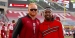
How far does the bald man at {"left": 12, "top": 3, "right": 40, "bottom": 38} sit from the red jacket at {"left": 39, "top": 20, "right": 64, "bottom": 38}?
0.10 m

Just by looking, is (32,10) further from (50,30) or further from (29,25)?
(50,30)

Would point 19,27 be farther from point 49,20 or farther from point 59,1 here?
point 59,1

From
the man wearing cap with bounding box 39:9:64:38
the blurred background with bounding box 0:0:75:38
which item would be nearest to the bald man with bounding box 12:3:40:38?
the man wearing cap with bounding box 39:9:64:38

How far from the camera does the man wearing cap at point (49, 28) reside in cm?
461

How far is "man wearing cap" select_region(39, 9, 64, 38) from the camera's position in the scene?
4614 millimetres

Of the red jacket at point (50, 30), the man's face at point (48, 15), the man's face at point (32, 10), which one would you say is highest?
the man's face at point (32, 10)

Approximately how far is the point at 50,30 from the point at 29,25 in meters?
0.37

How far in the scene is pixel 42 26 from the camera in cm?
463

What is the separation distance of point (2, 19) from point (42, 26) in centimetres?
3573

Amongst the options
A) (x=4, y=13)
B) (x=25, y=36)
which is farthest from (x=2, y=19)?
(x=25, y=36)

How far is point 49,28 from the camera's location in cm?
467

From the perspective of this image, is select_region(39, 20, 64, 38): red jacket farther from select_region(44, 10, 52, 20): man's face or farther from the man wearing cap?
select_region(44, 10, 52, 20): man's face

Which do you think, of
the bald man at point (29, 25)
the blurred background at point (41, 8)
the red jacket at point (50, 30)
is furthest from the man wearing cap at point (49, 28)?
the blurred background at point (41, 8)

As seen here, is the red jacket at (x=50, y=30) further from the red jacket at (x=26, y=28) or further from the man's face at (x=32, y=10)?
the man's face at (x=32, y=10)
